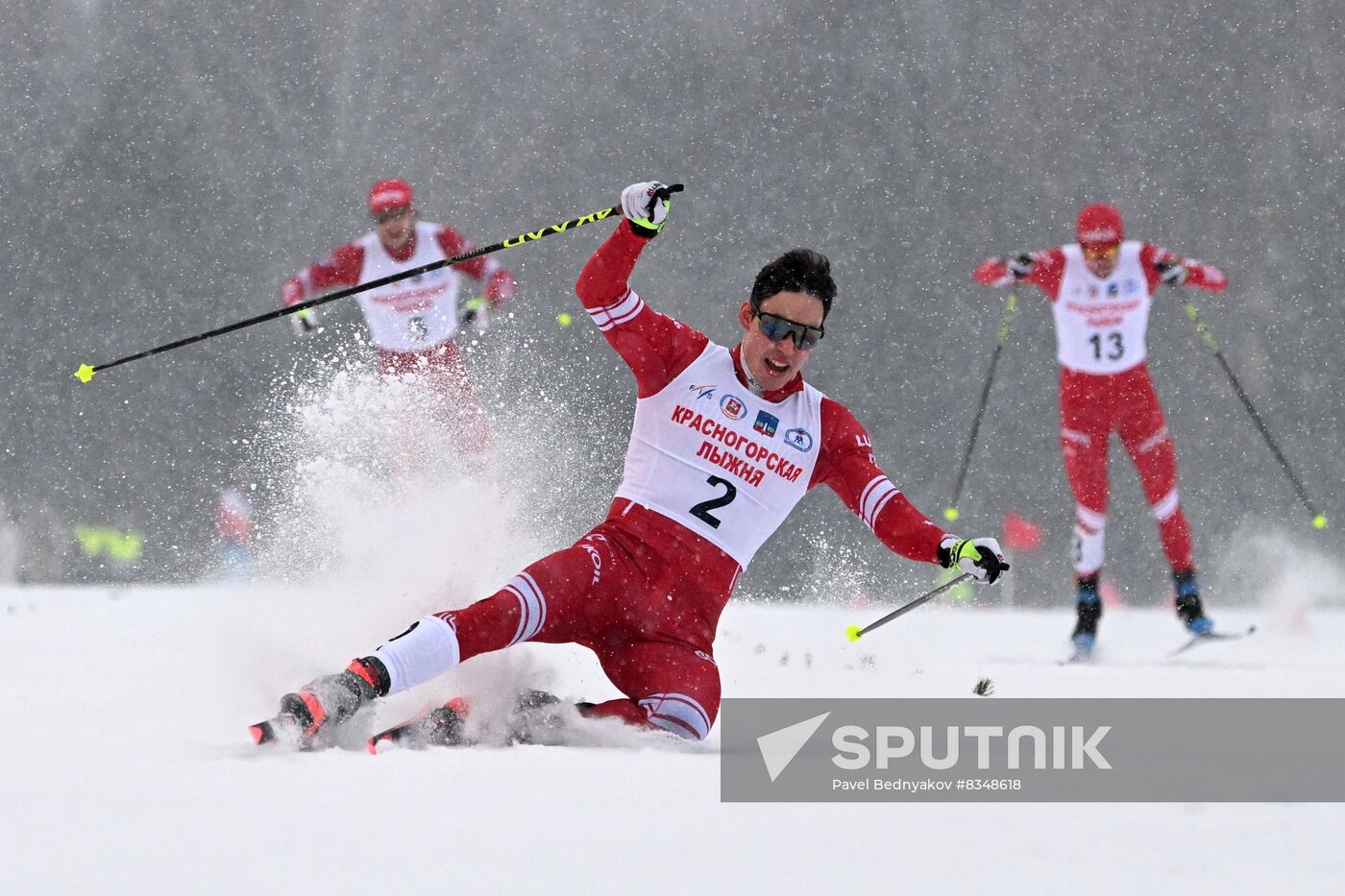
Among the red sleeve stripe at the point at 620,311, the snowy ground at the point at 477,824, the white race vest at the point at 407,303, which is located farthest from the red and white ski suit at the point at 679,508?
the white race vest at the point at 407,303

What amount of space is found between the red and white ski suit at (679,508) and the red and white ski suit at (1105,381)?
3391 millimetres

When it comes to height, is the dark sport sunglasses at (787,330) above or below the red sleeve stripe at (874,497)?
above

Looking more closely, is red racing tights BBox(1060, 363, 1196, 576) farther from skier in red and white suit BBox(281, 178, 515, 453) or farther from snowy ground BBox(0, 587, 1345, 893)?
snowy ground BBox(0, 587, 1345, 893)

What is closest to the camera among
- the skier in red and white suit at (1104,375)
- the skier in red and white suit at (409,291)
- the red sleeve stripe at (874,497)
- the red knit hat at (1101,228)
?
the red sleeve stripe at (874,497)

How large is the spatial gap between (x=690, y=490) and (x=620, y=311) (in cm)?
52

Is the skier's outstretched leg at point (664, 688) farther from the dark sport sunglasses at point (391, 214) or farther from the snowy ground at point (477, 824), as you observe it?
the dark sport sunglasses at point (391, 214)

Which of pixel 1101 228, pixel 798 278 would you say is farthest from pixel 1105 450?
pixel 798 278

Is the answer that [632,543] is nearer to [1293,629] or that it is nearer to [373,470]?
[373,470]

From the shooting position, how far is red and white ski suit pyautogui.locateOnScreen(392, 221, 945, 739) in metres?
3.71

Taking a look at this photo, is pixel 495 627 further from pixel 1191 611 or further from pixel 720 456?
pixel 1191 611

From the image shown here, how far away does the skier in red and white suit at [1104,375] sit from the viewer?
6980 mm

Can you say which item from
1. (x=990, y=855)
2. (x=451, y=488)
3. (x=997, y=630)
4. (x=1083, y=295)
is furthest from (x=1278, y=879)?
(x=997, y=630)

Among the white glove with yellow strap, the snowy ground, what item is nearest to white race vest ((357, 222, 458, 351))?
the snowy ground

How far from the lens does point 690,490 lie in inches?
154
